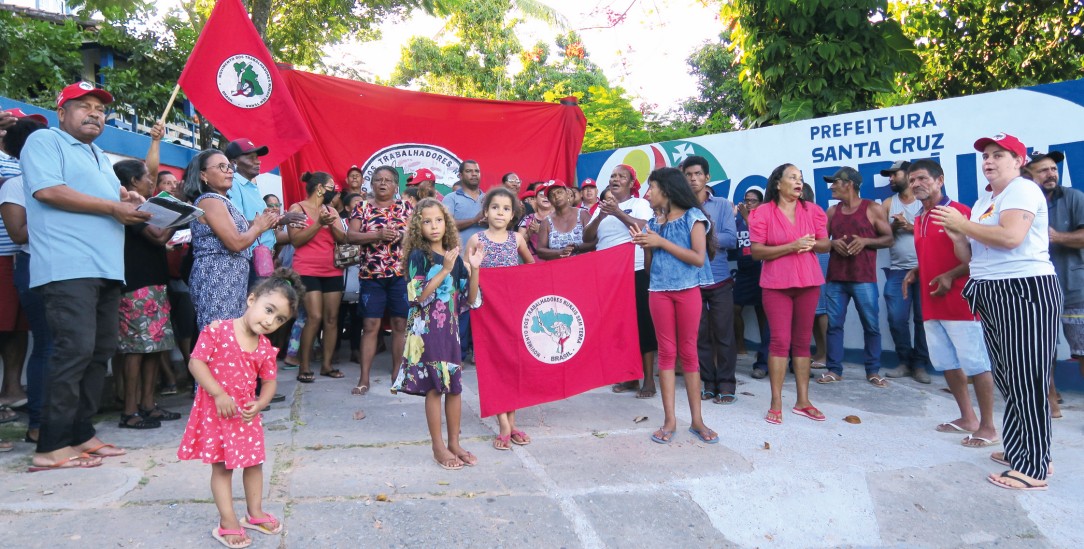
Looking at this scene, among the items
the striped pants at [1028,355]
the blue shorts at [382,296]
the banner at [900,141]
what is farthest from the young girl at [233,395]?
the banner at [900,141]

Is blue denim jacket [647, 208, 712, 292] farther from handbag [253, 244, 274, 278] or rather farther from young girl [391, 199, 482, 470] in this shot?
handbag [253, 244, 274, 278]

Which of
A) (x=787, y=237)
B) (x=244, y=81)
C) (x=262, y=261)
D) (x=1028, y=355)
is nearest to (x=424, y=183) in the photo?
(x=244, y=81)

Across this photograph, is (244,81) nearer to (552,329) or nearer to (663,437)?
(552,329)

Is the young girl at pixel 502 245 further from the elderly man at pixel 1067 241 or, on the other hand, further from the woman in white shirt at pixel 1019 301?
the elderly man at pixel 1067 241

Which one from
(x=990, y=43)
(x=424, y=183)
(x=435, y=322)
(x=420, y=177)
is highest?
(x=990, y=43)

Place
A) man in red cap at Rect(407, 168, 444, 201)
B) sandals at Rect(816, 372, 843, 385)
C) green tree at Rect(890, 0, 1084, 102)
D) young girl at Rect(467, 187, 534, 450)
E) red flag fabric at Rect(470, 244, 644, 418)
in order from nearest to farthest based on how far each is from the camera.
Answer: young girl at Rect(467, 187, 534, 450) < red flag fabric at Rect(470, 244, 644, 418) < sandals at Rect(816, 372, 843, 385) < man in red cap at Rect(407, 168, 444, 201) < green tree at Rect(890, 0, 1084, 102)

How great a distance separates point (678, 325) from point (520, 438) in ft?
4.18

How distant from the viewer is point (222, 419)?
2.78 meters

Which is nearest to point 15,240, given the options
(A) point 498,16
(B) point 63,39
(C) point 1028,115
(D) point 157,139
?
(D) point 157,139

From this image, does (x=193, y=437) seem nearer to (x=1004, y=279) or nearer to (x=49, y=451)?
(x=49, y=451)

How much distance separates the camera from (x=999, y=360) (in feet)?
12.6

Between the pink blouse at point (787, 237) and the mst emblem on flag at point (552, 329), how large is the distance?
1.42 m

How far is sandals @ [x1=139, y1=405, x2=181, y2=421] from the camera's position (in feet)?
14.9

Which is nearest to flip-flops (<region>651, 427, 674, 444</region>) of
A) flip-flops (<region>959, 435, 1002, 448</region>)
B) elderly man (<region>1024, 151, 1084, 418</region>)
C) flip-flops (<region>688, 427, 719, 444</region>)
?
flip-flops (<region>688, 427, 719, 444</region>)
